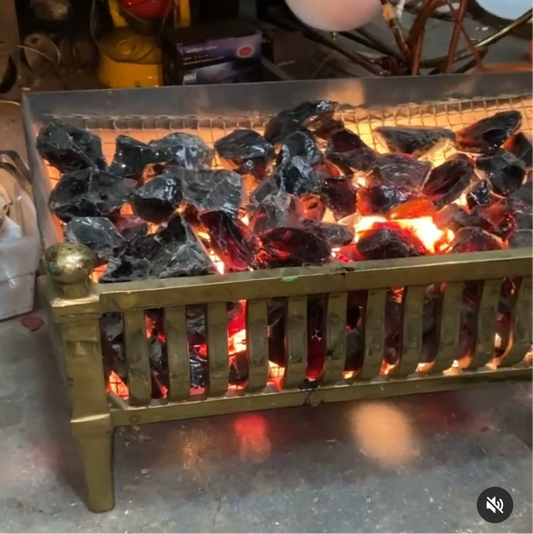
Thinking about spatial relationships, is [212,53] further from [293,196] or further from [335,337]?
[335,337]

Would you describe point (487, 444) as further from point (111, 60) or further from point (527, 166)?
point (111, 60)

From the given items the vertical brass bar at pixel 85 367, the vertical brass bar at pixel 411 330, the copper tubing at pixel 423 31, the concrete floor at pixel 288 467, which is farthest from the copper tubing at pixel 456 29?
the vertical brass bar at pixel 85 367

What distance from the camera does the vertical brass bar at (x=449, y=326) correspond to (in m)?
1.09

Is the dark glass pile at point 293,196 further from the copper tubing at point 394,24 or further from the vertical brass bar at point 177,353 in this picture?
the copper tubing at point 394,24

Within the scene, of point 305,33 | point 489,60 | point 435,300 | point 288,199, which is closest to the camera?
point 435,300

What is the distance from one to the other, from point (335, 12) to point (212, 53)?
15.8 inches

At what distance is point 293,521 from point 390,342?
0.28 m

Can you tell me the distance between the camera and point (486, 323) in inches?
→ 44.2

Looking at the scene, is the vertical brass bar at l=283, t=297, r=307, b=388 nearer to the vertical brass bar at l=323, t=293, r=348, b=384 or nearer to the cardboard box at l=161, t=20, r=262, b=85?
the vertical brass bar at l=323, t=293, r=348, b=384

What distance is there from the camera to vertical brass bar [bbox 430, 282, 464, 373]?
3.56 ft

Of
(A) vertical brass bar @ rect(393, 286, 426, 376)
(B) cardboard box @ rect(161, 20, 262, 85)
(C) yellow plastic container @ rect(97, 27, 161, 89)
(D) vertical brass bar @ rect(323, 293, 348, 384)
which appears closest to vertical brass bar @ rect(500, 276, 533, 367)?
(A) vertical brass bar @ rect(393, 286, 426, 376)

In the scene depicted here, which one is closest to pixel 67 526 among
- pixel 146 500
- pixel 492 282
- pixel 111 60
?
pixel 146 500

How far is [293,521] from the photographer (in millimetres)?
1202

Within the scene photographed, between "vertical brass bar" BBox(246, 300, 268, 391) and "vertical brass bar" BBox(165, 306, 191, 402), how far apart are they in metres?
0.08
